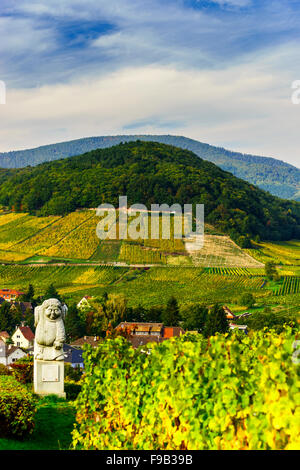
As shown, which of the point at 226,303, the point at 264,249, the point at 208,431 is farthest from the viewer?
the point at 264,249

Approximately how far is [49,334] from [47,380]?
1072 millimetres

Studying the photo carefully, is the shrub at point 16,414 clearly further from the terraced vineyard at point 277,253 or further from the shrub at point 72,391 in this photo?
the terraced vineyard at point 277,253

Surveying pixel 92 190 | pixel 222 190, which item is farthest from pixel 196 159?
pixel 92 190

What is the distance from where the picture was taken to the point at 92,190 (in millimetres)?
119000

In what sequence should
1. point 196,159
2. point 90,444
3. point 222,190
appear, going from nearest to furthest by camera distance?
1. point 90,444
2. point 222,190
3. point 196,159

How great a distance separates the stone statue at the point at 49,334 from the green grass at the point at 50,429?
94 centimetres

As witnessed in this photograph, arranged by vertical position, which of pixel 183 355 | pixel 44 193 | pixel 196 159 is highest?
pixel 196 159

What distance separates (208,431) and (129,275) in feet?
248

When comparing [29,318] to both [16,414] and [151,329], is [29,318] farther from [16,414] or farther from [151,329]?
[16,414]

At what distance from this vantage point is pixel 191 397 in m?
6.98

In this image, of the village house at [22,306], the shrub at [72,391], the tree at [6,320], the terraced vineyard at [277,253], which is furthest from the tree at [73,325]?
the terraced vineyard at [277,253]

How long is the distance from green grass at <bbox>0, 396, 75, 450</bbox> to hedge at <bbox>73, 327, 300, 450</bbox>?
105 centimetres

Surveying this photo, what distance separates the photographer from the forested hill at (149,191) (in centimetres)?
11606

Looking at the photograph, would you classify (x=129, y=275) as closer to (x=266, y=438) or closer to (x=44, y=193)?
(x=44, y=193)
